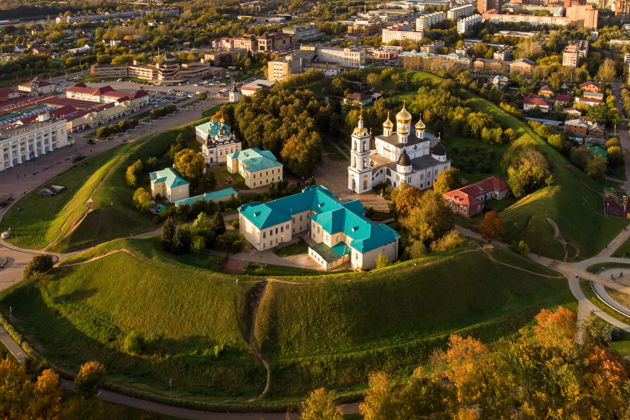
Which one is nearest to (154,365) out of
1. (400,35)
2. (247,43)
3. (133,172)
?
(133,172)

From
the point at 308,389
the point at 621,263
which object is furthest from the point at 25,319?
the point at 621,263

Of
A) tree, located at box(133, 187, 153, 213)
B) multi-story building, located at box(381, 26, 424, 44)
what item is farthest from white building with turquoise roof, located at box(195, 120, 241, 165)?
multi-story building, located at box(381, 26, 424, 44)

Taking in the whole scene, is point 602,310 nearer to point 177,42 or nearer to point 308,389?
point 308,389

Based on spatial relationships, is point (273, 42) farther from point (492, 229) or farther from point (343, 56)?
point (492, 229)

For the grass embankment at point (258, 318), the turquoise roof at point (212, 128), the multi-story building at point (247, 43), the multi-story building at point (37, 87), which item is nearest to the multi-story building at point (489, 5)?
the multi-story building at point (247, 43)

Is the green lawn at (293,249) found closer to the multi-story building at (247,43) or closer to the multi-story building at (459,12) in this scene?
the multi-story building at (247,43)

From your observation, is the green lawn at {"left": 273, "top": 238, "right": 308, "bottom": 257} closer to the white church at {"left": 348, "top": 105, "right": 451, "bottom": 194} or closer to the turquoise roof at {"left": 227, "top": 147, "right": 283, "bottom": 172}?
the white church at {"left": 348, "top": 105, "right": 451, "bottom": 194}

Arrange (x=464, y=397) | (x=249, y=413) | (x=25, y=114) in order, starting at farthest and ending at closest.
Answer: (x=25, y=114), (x=249, y=413), (x=464, y=397)
